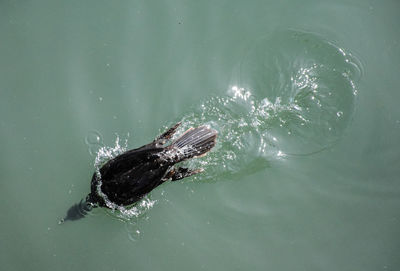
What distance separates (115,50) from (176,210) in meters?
2.88

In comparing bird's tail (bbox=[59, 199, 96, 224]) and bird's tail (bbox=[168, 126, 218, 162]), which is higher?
bird's tail (bbox=[168, 126, 218, 162])

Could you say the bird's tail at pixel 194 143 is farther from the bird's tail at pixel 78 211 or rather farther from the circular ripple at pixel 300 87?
the bird's tail at pixel 78 211

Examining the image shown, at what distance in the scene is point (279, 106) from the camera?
654 centimetres

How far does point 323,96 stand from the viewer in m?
6.67

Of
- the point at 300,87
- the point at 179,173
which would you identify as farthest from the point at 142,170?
the point at 300,87

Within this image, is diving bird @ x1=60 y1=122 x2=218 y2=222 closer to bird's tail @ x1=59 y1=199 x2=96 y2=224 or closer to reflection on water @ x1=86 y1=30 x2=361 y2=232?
bird's tail @ x1=59 y1=199 x2=96 y2=224

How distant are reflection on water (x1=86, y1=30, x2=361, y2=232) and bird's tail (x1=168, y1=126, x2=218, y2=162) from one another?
9.0 inches

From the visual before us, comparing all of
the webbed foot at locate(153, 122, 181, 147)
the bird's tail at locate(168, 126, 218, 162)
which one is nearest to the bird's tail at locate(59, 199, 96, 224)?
the webbed foot at locate(153, 122, 181, 147)

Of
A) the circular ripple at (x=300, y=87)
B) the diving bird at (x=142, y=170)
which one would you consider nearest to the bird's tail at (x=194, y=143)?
the diving bird at (x=142, y=170)

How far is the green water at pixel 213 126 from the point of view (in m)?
6.00

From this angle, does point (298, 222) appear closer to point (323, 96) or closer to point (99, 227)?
point (323, 96)

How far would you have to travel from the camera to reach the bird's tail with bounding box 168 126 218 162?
5.99 metres

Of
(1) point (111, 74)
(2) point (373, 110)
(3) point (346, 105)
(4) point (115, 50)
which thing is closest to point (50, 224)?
(1) point (111, 74)

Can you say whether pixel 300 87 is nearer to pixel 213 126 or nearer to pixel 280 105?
pixel 280 105
